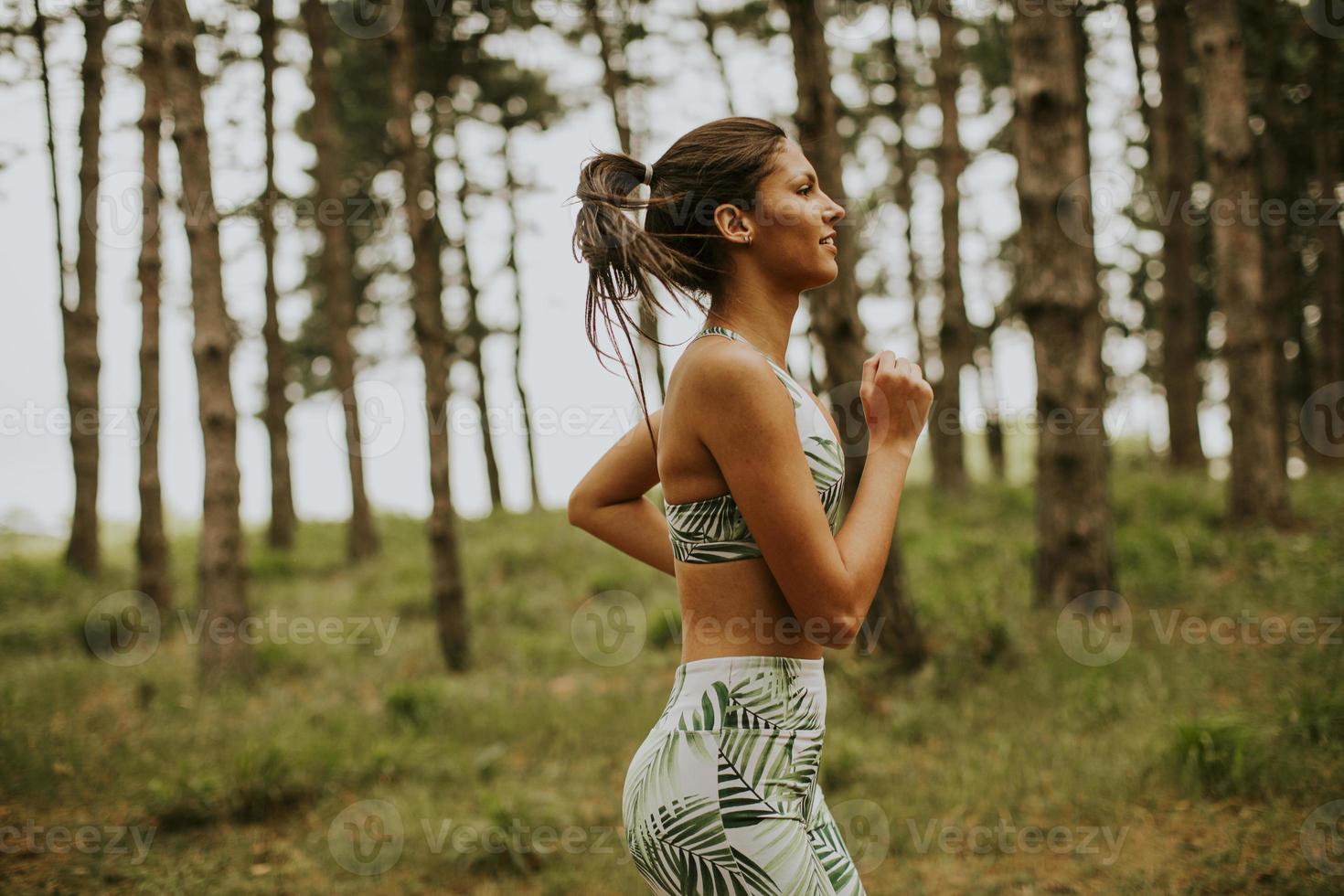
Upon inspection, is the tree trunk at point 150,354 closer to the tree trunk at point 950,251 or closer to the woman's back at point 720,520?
the tree trunk at point 950,251

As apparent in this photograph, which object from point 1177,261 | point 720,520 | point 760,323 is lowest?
point 720,520

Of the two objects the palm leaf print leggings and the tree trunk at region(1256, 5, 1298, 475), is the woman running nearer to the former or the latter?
the palm leaf print leggings

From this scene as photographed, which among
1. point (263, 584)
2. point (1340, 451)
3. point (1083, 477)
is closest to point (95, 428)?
point (263, 584)

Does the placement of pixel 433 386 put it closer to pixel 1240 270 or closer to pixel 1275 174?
pixel 1240 270

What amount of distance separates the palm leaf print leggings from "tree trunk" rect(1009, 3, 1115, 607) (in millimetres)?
6402

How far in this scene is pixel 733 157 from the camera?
2.05 m

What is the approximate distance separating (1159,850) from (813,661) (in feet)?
11.7

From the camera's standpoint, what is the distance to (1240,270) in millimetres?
9586

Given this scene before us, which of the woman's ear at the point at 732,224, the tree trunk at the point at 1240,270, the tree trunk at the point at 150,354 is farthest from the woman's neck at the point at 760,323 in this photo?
the tree trunk at the point at 150,354

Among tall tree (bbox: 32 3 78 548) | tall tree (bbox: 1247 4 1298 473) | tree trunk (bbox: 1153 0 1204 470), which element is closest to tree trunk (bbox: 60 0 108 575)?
tall tree (bbox: 32 3 78 548)

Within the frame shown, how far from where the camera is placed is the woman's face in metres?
2.04

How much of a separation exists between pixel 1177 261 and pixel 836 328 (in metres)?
8.52

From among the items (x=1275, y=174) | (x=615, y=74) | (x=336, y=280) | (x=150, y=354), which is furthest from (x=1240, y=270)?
(x=150, y=354)

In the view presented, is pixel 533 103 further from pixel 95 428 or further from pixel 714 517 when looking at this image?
pixel 714 517
